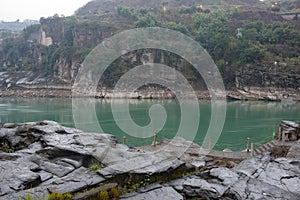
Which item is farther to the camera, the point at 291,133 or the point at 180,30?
the point at 180,30

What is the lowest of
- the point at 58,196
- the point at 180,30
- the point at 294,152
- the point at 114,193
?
the point at 294,152

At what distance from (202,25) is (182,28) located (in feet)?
25.9

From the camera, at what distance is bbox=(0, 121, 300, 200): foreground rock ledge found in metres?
6.21

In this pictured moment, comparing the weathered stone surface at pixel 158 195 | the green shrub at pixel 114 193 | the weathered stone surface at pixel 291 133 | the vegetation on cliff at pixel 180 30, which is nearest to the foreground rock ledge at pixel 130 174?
the weathered stone surface at pixel 158 195

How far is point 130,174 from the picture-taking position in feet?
22.4

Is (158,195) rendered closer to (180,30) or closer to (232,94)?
(232,94)

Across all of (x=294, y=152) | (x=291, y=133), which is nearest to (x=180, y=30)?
(x=291, y=133)

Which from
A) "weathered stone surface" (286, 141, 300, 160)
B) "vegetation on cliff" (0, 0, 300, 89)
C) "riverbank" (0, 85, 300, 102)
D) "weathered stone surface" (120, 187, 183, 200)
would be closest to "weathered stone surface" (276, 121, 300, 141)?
"weathered stone surface" (286, 141, 300, 160)

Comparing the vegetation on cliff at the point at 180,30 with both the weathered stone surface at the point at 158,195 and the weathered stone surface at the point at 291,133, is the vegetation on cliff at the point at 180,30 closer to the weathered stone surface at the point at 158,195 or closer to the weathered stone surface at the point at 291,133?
the weathered stone surface at the point at 291,133

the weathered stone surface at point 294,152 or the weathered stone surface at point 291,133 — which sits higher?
the weathered stone surface at point 291,133

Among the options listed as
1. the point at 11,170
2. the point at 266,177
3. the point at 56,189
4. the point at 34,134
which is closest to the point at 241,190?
the point at 266,177

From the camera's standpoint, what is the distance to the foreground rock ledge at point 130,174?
6211 mm

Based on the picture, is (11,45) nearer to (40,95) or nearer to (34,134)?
(40,95)

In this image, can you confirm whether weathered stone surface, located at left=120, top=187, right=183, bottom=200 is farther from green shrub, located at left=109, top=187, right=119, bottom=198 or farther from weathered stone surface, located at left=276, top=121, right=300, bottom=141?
weathered stone surface, located at left=276, top=121, right=300, bottom=141
